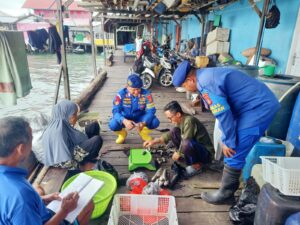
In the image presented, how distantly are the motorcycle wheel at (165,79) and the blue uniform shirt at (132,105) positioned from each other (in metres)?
3.99

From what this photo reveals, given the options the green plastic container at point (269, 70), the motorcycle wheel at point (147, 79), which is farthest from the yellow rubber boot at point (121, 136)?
the motorcycle wheel at point (147, 79)

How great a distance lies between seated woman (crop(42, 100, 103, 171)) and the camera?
2.35 m

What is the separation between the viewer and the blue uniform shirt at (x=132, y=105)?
144 inches

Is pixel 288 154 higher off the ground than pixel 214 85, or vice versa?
pixel 214 85

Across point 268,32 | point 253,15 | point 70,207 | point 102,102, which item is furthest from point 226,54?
point 70,207

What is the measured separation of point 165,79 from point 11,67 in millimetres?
5426

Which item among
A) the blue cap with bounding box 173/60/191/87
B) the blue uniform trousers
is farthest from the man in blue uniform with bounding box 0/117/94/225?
the blue uniform trousers

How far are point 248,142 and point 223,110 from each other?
46 cm

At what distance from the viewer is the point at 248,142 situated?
2141 mm

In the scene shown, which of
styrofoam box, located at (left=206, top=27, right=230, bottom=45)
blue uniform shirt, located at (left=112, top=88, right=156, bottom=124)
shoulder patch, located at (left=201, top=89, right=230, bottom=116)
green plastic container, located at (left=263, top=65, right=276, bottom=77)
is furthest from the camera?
styrofoam box, located at (left=206, top=27, right=230, bottom=45)

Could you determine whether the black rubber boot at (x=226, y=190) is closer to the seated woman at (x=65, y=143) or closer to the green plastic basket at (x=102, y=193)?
the green plastic basket at (x=102, y=193)

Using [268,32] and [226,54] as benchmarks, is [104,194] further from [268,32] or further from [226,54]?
[226,54]

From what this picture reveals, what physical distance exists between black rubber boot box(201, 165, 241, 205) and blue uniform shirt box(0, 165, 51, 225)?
173cm

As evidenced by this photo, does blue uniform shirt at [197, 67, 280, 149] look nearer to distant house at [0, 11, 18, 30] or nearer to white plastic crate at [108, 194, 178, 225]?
white plastic crate at [108, 194, 178, 225]
